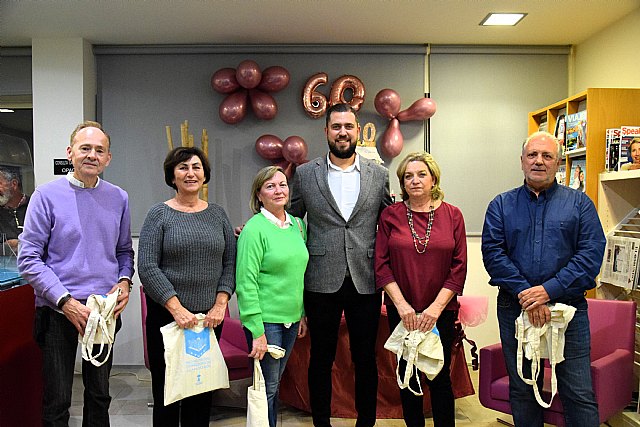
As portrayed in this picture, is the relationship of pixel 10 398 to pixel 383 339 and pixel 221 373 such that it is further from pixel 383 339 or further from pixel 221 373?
pixel 383 339

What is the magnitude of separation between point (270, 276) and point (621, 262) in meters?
2.08

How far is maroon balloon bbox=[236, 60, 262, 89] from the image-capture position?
4344 millimetres

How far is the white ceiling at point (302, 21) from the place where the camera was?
3768 millimetres

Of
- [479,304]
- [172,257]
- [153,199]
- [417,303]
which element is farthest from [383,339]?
[153,199]

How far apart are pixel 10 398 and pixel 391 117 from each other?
10.3 ft

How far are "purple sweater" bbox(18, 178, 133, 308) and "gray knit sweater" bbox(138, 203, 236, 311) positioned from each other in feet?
0.52

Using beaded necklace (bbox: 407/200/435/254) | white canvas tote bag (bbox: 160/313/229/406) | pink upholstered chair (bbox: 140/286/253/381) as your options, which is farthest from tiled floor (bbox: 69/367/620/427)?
beaded necklace (bbox: 407/200/435/254)

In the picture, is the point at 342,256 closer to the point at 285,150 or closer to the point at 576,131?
the point at 285,150

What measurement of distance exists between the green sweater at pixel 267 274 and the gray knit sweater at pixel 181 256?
120mm

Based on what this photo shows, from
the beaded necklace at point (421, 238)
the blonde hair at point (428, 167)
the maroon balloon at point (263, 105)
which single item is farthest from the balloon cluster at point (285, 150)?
the beaded necklace at point (421, 238)

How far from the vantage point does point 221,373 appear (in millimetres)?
2551

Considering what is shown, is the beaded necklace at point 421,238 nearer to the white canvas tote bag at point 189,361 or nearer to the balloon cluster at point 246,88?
the white canvas tote bag at point 189,361

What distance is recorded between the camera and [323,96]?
456 centimetres

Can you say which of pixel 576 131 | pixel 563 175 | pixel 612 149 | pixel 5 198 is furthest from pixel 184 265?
pixel 563 175
